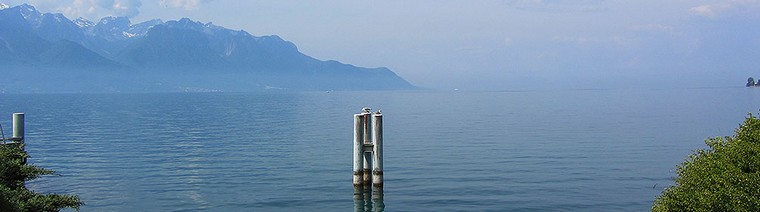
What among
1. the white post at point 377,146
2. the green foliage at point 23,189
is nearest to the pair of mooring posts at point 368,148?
the white post at point 377,146

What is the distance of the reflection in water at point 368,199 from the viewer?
2829 centimetres

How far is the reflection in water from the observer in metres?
28.3

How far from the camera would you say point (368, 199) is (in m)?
29.7

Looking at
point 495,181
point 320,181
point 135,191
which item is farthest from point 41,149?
point 495,181

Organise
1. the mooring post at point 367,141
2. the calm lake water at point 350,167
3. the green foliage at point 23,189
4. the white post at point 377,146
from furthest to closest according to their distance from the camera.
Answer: the calm lake water at point 350,167
the mooring post at point 367,141
the white post at point 377,146
the green foliage at point 23,189

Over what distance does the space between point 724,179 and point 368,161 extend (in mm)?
17290

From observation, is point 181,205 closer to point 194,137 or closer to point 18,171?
point 18,171

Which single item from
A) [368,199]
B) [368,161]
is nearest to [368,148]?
[368,161]

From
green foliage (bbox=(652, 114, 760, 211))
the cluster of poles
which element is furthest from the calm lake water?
green foliage (bbox=(652, 114, 760, 211))

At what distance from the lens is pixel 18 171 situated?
63.8 feet

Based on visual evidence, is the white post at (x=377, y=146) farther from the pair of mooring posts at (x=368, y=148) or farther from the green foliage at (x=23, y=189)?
the green foliage at (x=23, y=189)

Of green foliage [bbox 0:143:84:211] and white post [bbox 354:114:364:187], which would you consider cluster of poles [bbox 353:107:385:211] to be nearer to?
white post [bbox 354:114:364:187]

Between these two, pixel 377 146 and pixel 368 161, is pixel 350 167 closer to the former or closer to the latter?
pixel 368 161

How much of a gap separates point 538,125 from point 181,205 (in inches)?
2078
